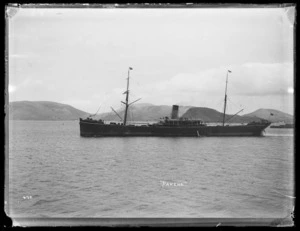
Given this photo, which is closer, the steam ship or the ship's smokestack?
the ship's smokestack

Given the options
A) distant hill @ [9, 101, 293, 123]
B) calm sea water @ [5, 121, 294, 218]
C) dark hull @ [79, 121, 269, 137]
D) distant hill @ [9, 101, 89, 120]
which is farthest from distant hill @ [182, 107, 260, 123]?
distant hill @ [9, 101, 89, 120]

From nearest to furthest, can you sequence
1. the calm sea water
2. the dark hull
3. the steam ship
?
the calm sea water → the steam ship → the dark hull

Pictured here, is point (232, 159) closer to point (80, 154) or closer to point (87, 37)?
point (80, 154)

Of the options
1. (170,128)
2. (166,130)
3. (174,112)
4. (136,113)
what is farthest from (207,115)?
(136,113)

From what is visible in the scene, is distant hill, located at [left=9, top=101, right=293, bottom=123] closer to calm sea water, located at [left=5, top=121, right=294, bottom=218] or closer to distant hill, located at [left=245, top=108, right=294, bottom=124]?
distant hill, located at [left=245, top=108, right=294, bottom=124]

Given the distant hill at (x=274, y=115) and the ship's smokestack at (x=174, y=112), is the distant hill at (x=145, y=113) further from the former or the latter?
the distant hill at (x=274, y=115)

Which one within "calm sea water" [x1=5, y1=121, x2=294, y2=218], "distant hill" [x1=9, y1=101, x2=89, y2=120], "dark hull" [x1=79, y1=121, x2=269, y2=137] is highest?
"distant hill" [x1=9, y1=101, x2=89, y2=120]

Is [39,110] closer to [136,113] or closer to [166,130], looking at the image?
[136,113]

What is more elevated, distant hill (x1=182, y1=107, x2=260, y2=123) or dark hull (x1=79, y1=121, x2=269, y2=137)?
distant hill (x1=182, y1=107, x2=260, y2=123)
